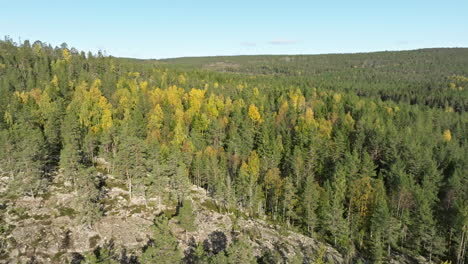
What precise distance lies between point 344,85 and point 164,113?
13021cm

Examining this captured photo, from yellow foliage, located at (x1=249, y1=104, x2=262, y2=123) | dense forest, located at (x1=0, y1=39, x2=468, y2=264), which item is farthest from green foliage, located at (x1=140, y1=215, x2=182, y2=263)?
yellow foliage, located at (x1=249, y1=104, x2=262, y2=123)

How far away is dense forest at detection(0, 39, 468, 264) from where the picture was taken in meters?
56.4

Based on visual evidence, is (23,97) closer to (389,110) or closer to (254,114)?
(254,114)

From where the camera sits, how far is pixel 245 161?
8188 centimetres

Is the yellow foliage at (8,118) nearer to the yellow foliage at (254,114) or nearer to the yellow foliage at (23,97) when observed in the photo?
the yellow foliage at (23,97)

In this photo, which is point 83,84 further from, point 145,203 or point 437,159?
point 437,159

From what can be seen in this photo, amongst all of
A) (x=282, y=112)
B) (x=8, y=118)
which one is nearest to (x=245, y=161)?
(x=282, y=112)

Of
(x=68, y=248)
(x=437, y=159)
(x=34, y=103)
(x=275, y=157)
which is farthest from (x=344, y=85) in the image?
(x=68, y=248)

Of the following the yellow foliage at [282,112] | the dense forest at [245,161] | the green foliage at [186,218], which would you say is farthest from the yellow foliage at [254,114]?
the green foliage at [186,218]

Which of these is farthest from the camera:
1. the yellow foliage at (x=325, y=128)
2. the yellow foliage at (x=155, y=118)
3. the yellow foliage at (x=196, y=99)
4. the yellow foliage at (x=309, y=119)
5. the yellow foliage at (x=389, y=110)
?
the yellow foliage at (x=389, y=110)

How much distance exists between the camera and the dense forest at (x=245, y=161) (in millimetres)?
56375

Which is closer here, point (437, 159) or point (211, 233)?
point (211, 233)

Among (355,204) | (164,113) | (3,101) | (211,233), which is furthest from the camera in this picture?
(164,113)

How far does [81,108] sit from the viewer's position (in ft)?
283
